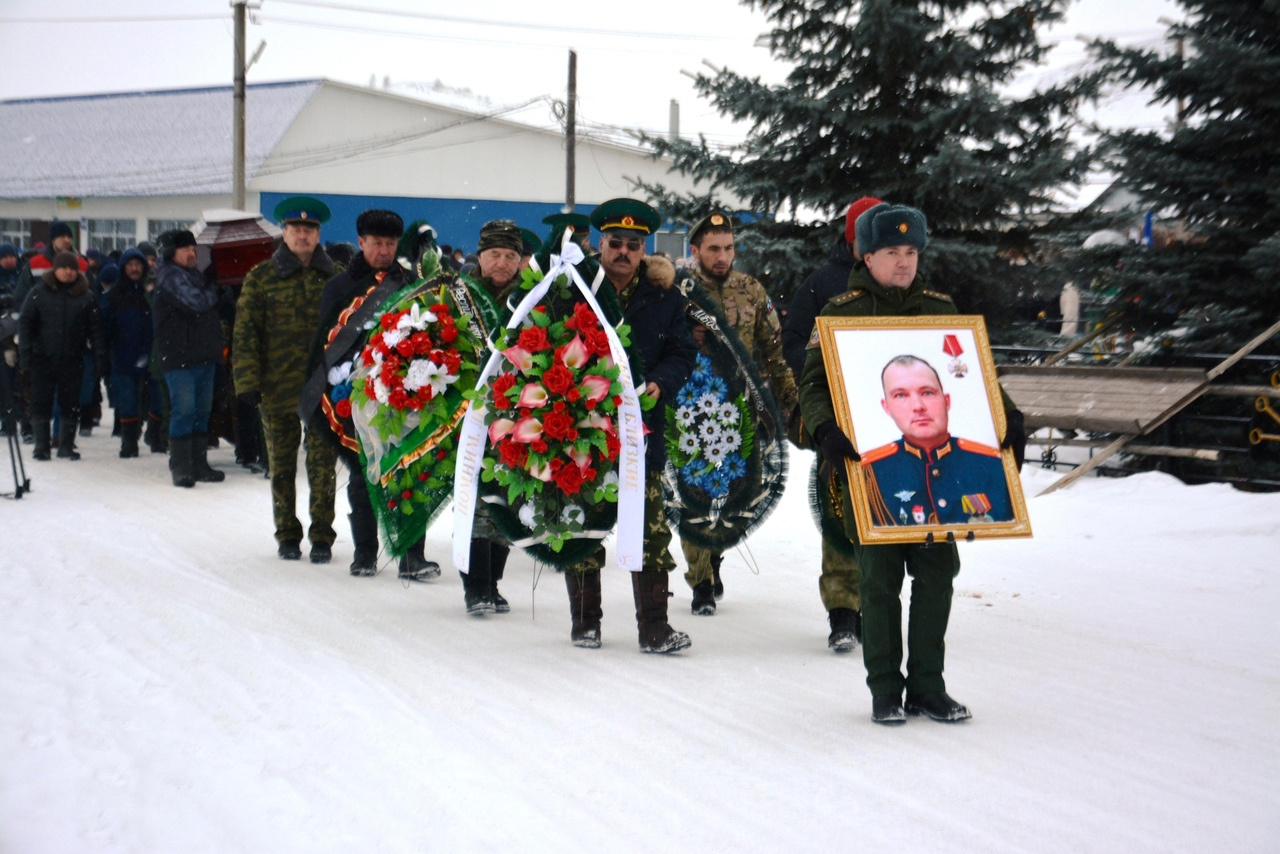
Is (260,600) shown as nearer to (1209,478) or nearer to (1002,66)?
(1209,478)

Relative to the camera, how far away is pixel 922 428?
17.0ft

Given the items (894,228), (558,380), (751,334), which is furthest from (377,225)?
(894,228)

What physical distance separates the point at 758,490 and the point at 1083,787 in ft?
10.4

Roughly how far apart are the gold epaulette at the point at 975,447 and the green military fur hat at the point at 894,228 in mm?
817

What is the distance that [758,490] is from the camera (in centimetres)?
746

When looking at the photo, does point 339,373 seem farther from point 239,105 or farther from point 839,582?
point 239,105

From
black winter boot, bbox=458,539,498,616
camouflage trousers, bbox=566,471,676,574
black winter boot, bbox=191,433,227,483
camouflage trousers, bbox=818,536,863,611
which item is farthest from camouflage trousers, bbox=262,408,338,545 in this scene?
camouflage trousers, bbox=818,536,863,611

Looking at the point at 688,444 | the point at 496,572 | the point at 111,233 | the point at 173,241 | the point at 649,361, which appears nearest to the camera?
the point at 649,361

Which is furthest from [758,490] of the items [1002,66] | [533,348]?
[1002,66]

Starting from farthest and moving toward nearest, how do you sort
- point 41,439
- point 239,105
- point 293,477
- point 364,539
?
1. point 239,105
2. point 41,439
3. point 293,477
4. point 364,539

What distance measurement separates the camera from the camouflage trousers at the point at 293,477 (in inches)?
346

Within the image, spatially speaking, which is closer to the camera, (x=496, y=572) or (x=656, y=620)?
(x=656, y=620)

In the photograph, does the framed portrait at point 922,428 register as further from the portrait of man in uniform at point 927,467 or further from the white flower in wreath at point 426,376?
the white flower in wreath at point 426,376

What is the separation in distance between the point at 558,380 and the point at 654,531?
3.04 feet
